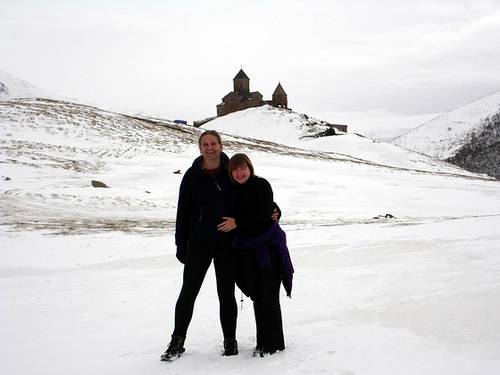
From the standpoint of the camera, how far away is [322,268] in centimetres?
611

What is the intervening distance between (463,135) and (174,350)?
127 meters

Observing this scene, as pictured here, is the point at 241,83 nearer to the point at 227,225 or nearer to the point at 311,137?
the point at 311,137

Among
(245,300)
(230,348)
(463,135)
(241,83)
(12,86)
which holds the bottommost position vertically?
(245,300)

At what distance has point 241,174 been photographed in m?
3.39

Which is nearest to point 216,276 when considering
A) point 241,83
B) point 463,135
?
point 241,83

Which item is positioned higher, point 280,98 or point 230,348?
point 280,98

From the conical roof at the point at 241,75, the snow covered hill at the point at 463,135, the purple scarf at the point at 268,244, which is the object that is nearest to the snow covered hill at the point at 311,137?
the conical roof at the point at 241,75

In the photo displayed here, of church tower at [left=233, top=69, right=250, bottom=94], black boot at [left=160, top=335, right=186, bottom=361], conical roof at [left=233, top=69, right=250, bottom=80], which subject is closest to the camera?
black boot at [left=160, top=335, right=186, bottom=361]

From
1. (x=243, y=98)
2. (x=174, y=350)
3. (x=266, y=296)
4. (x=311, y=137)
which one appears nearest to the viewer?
(x=174, y=350)

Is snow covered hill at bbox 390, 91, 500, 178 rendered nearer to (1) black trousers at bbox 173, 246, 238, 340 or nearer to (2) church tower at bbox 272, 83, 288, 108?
(2) church tower at bbox 272, 83, 288, 108

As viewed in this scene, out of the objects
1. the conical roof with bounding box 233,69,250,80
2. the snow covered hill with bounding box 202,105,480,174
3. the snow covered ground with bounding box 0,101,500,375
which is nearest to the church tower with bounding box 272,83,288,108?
the conical roof with bounding box 233,69,250,80

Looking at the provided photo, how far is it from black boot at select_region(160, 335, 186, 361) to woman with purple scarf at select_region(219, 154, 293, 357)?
0.64 metres

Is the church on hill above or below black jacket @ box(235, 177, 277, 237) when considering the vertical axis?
above

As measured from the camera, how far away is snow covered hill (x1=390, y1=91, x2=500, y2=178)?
10301 cm
